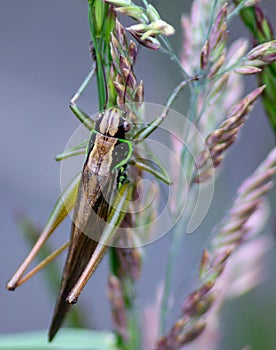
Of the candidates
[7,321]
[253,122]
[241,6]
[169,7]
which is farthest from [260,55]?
[7,321]

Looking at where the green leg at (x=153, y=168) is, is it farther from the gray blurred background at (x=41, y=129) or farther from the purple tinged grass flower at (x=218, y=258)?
the gray blurred background at (x=41, y=129)

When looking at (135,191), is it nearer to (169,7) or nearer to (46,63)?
(169,7)

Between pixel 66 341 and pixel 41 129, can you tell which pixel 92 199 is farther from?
pixel 41 129

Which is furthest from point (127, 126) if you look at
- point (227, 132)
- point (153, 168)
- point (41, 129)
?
point (41, 129)

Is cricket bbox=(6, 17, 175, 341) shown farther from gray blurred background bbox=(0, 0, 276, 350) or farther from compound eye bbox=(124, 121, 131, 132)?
gray blurred background bbox=(0, 0, 276, 350)

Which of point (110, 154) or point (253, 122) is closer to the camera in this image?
A: point (110, 154)

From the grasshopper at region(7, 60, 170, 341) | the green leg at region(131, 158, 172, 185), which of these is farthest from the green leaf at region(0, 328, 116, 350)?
the green leg at region(131, 158, 172, 185)
